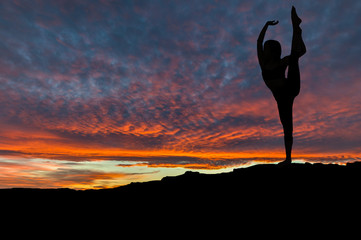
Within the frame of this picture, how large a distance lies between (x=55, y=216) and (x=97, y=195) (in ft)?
3.73

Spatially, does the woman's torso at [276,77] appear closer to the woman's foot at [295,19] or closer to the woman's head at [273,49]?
the woman's head at [273,49]

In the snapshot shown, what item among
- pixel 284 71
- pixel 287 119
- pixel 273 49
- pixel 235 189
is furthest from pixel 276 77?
pixel 235 189

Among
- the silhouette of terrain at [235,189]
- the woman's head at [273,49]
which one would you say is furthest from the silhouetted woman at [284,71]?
the silhouette of terrain at [235,189]

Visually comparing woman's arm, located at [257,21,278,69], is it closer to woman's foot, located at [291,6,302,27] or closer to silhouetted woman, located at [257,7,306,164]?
silhouetted woman, located at [257,7,306,164]

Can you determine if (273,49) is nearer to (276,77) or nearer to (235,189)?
(276,77)

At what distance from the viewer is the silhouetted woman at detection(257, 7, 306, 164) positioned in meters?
6.80

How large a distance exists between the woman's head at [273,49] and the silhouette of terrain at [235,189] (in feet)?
9.84

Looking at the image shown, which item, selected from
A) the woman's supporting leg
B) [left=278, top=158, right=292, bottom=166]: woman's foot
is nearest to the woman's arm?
the woman's supporting leg

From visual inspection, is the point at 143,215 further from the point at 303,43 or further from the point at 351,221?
the point at 303,43

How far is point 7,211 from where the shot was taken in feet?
18.7

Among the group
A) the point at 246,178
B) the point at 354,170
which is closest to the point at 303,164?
the point at 354,170

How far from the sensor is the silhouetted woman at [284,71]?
6.80 metres

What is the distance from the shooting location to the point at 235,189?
5719 mm

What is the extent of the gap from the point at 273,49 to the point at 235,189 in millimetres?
3974
